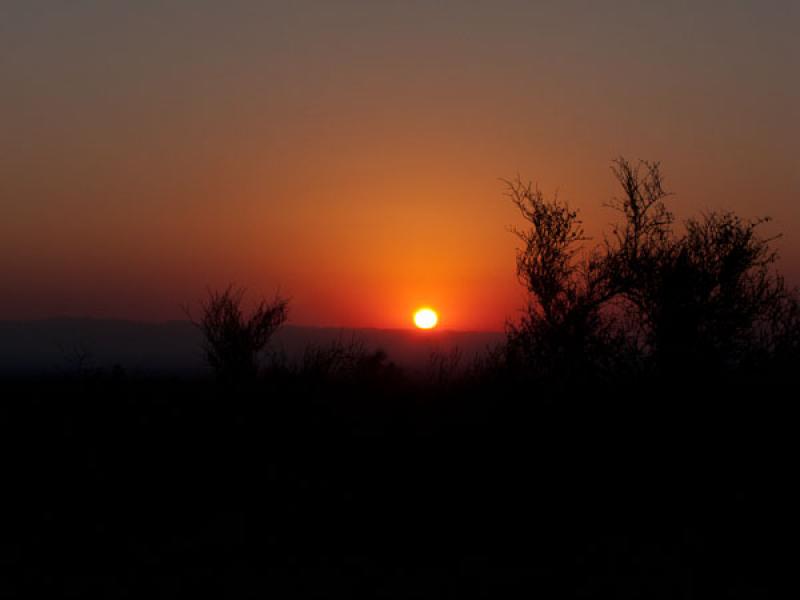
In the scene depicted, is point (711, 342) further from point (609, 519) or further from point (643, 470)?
point (609, 519)

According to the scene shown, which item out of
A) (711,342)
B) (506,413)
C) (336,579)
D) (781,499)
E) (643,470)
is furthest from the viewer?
(711,342)

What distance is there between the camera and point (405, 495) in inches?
642

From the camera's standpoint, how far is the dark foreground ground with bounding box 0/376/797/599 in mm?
12625

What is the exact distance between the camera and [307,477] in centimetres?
1745

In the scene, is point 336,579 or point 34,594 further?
point 336,579

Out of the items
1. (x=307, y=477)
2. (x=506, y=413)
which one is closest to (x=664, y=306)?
(x=506, y=413)

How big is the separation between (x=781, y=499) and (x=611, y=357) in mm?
10910

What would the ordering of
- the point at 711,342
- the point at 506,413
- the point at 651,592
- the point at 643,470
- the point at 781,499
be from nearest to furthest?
the point at 651,592
the point at 781,499
the point at 643,470
the point at 506,413
the point at 711,342

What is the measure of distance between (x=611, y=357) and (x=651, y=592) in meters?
A: 14.7

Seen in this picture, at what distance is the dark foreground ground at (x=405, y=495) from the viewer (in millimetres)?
12625

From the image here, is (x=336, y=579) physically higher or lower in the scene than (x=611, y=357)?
lower

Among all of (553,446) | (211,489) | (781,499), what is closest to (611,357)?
(553,446)

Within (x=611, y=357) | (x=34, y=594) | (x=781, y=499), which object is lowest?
(x=34, y=594)

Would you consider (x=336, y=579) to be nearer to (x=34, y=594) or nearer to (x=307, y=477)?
(x=34, y=594)
